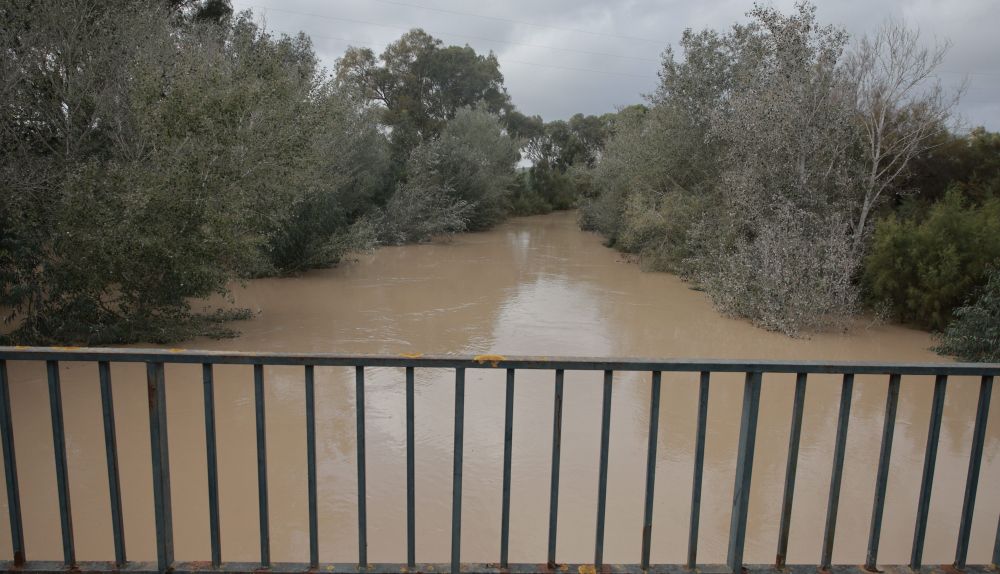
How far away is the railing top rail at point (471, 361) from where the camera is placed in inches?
95.3

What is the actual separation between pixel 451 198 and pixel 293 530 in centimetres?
2290

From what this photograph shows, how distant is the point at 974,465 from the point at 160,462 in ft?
10.3

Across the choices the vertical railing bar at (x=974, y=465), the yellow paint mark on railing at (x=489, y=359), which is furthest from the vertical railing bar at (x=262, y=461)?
the vertical railing bar at (x=974, y=465)

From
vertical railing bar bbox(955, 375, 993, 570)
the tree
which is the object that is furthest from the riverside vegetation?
the tree

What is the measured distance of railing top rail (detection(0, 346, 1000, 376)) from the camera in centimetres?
242

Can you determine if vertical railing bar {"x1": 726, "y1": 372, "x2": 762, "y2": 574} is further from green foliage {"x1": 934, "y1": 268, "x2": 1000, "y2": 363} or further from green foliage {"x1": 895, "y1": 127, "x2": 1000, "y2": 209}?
green foliage {"x1": 895, "y1": 127, "x2": 1000, "y2": 209}

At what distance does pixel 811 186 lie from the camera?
1475 centimetres

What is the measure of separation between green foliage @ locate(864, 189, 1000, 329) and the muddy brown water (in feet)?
2.23

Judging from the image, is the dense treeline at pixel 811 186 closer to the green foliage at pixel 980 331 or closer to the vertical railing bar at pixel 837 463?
the green foliage at pixel 980 331

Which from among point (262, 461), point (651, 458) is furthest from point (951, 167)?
point (262, 461)

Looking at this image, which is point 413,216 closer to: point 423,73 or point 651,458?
point 651,458

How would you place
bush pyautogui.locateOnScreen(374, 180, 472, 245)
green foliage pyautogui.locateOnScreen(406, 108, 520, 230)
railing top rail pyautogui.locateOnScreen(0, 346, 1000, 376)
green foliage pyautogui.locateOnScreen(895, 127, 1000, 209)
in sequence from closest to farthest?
railing top rail pyautogui.locateOnScreen(0, 346, 1000, 376) → green foliage pyautogui.locateOnScreen(895, 127, 1000, 209) → bush pyautogui.locateOnScreen(374, 180, 472, 245) → green foliage pyautogui.locateOnScreen(406, 108, 520, 230)

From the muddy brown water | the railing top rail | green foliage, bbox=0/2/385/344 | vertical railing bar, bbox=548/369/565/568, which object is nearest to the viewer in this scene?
the railing top rail

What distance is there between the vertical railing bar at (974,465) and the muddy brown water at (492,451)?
236cm
